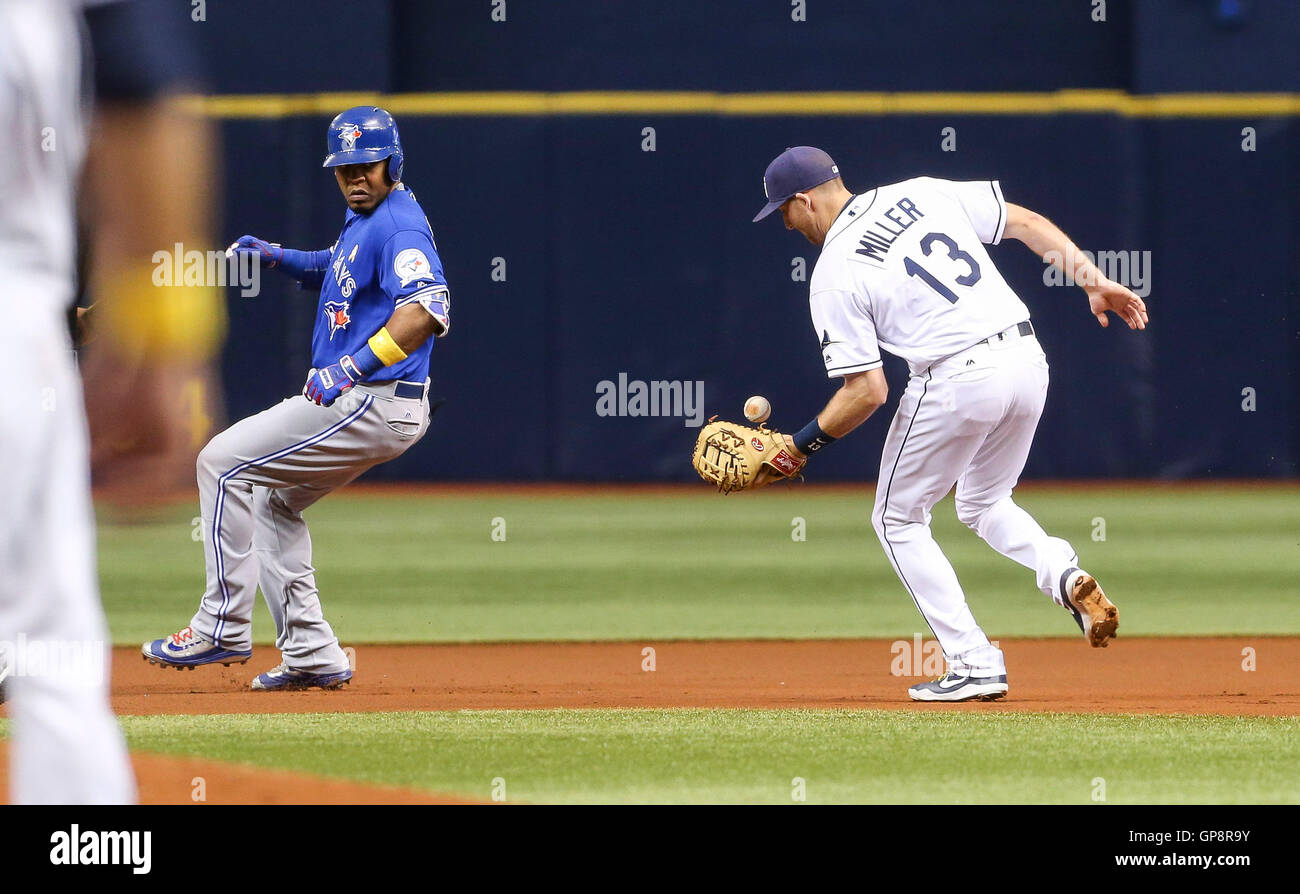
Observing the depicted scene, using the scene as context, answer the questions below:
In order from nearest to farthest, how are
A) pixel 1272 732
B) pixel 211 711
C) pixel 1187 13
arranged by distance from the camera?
1. pixel 1272 732
2. pixel 211 711
3. pixel 1187 13

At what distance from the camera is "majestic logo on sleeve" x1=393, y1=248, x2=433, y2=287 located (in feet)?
20.7

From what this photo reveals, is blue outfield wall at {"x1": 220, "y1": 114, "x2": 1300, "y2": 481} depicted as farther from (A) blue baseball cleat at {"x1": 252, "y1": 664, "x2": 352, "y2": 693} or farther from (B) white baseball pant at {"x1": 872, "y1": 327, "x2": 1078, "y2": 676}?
(B) white baseball pant at {"x1": 872, "y1": 327, "x2": 1078, "y2": 676}

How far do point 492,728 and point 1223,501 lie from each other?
1176 cm

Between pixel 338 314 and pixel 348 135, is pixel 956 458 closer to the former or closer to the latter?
pixel 338 314

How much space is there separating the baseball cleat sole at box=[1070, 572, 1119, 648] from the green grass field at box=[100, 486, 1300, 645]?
2792 millimetres

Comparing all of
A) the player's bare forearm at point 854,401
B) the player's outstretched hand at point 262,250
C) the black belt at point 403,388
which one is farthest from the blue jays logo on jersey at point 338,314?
the player's bare forearm at point 854,401

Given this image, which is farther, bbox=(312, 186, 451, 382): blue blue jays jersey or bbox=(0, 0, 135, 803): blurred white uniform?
bbox=(312, 186, 451, 382): blue blue jays jersey

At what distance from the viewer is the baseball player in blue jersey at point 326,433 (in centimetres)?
639

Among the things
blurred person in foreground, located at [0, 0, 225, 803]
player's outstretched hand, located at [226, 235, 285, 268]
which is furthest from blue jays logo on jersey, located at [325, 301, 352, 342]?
blurred person in foreground, located at [0, 0, 225, 803]

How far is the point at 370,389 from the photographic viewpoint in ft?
21.3

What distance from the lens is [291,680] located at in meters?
6.68

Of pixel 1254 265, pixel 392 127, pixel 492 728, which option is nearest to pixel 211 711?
pixel 492 728
